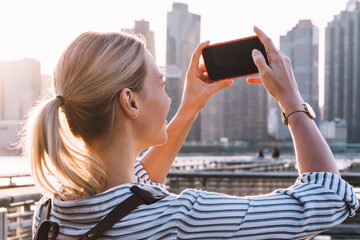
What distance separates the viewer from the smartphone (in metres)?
1.44

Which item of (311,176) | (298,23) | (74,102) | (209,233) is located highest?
(298,23)

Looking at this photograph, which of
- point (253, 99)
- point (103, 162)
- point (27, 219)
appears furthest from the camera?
point (253, 99)

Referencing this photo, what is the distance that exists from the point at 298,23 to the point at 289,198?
105 metres

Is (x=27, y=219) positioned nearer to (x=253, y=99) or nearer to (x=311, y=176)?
(x=311, y=176)

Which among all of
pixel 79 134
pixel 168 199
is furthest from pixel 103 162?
pixel 168 199

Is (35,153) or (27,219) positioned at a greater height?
(35,153)

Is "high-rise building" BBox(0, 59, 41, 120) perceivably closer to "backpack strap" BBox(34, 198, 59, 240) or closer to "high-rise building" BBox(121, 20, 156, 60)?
"high-rise building" BBox(121, 20, 156, 60)

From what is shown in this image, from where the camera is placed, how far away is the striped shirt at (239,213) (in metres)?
1.00

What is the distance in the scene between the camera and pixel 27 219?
355 cm

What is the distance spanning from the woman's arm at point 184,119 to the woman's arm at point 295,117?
1.32ft

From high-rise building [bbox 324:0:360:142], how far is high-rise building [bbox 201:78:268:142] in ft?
50.5

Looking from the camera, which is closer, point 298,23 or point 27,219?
point 27,219

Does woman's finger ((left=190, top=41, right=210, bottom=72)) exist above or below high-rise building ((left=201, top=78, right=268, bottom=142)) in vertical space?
above

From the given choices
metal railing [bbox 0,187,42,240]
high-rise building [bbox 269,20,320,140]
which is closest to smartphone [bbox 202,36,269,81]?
metal railing [bbox 0,187,42,240]
